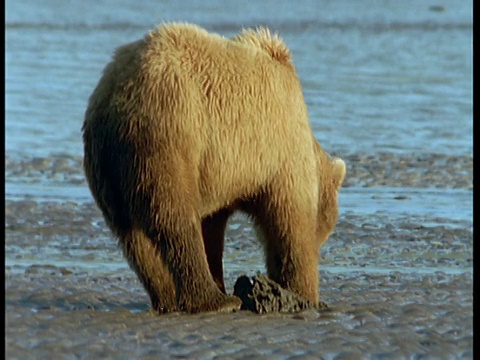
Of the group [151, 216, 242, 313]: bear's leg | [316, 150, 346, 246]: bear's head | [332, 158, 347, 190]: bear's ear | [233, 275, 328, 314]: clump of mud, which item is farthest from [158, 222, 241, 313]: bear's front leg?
[332, 158, 347, 190]: bear's ear

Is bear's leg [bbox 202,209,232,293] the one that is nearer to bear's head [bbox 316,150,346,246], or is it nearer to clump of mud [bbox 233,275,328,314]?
clump of mud [bbox 233,275,328,314]

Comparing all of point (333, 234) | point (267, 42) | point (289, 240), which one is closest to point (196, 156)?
point (289, 240)

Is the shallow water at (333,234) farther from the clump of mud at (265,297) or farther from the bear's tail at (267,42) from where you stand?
the bear's tail at (267,42)

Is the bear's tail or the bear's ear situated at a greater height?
the bear's tail

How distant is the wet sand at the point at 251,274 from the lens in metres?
6.11

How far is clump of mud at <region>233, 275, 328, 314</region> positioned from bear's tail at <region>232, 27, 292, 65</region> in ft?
4.20

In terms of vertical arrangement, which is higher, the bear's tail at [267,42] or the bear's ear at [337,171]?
the bear's tail at [267,42]

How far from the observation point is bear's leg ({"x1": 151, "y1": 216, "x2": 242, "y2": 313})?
21.1 feet

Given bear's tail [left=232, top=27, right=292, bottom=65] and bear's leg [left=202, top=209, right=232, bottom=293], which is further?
bear's leg [left=202, top=209, right=232, bottom=293]

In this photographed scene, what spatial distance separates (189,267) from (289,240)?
738 mm

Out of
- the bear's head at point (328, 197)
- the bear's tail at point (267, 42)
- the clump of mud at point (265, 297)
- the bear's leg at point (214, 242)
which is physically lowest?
the clump of mud at point (265, 297)

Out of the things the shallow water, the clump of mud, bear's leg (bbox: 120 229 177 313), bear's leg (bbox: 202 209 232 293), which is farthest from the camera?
bear's leg (bbox: 202 209 232 293)

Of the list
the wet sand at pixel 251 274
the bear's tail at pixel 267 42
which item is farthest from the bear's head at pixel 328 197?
the bear's tail at pixel 267 42

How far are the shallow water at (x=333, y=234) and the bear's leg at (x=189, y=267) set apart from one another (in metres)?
0.09
